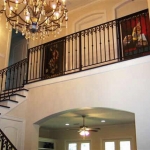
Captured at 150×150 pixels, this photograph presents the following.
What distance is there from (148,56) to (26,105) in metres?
3.43

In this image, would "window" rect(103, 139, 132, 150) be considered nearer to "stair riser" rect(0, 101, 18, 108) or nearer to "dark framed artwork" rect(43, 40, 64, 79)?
"dark framed artwork" rect(43, 40, 64, 79)

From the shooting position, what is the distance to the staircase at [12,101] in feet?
19.1

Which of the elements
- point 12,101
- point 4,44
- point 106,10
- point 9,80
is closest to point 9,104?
point 12,101

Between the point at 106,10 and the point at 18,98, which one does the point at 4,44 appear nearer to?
the point at 18,98

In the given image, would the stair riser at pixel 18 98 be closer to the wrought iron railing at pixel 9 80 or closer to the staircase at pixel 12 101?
the staircase at pixel 12 101

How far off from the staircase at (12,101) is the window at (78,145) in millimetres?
4693

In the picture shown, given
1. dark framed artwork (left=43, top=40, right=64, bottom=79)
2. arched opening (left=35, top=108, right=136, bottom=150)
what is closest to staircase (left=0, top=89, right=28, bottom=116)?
arched opening (left=35, top=108, right=136, bottom=150)

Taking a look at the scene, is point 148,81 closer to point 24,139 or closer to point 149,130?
point 149,130

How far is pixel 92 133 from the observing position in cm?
995

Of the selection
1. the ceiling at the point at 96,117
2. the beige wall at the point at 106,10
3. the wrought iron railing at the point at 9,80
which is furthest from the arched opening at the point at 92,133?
the beige wall at the point at 106,10

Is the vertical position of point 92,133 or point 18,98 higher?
point 18,98

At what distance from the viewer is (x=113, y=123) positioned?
366 inches

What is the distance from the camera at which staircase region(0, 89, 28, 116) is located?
583 centimetres

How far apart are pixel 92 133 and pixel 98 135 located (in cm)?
29
